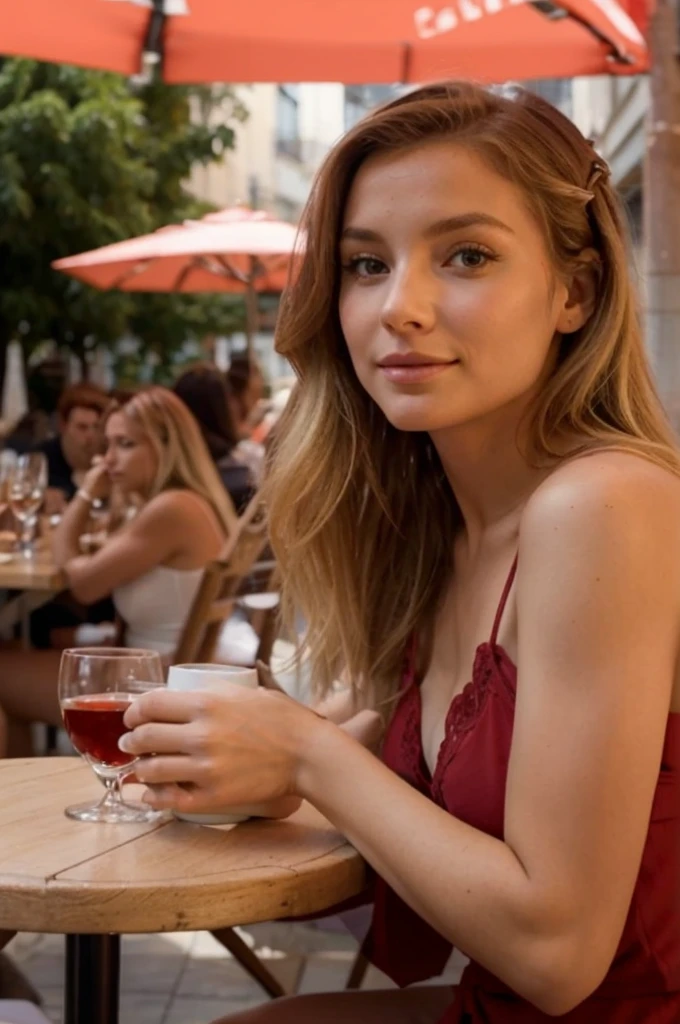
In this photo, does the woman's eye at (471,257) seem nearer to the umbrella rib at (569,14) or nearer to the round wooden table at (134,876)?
the round wooden table at (134,876)

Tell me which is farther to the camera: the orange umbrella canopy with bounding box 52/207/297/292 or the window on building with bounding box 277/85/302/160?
the window on building with bounding box 277/85/302/160

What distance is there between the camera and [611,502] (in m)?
1.63

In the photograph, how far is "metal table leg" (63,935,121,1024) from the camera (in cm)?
187

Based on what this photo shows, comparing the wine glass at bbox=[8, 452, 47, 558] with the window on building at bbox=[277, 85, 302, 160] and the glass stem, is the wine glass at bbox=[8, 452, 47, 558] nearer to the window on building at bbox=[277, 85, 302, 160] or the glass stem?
the glass stem

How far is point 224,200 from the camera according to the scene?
119ft

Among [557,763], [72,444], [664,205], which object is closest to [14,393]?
[72,444]

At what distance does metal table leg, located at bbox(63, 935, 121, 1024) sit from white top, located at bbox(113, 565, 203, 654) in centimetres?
336

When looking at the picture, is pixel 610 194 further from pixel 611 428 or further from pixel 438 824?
pixel 438 824

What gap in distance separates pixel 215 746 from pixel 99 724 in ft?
0.64

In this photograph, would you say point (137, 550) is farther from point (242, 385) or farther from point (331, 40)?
point (242, 385)

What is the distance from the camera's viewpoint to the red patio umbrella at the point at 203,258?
978 cm

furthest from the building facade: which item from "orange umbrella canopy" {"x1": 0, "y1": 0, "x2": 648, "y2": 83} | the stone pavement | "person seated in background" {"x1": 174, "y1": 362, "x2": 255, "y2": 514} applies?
the stone pavement

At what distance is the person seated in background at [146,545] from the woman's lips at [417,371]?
11.0 ft

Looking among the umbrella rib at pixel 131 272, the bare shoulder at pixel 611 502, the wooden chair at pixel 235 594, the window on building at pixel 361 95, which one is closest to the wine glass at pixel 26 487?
the wooden chair at pixel 235 594
